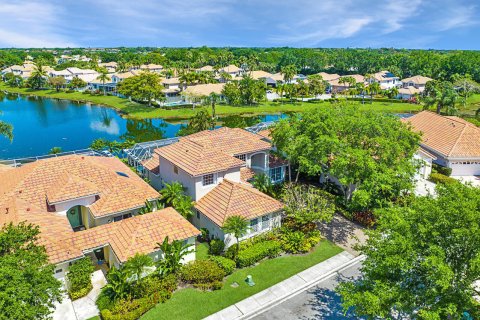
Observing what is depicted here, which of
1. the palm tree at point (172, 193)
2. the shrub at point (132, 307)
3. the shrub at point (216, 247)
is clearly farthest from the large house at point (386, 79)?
the shrub at point (132, 307)

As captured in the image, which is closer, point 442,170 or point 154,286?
point 154,286

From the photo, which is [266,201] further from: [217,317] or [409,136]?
[409,136]

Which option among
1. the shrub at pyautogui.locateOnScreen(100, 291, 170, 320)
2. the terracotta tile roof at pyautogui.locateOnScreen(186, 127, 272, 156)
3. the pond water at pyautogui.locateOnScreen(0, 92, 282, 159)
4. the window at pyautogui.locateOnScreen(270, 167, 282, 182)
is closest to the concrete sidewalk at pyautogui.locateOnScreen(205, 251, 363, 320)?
the shrub at pyautogui.locateOnScreen(100, 291, 170, 320)

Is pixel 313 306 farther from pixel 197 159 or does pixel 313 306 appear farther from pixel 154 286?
pixel 197 159

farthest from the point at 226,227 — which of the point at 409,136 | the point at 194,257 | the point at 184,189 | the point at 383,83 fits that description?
the point at 383,83

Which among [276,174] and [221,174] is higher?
[221,174]

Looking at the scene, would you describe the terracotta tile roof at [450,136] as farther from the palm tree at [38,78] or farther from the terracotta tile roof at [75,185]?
the palm tree at [38,78]

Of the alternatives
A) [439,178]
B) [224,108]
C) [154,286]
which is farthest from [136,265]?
[224,108]
